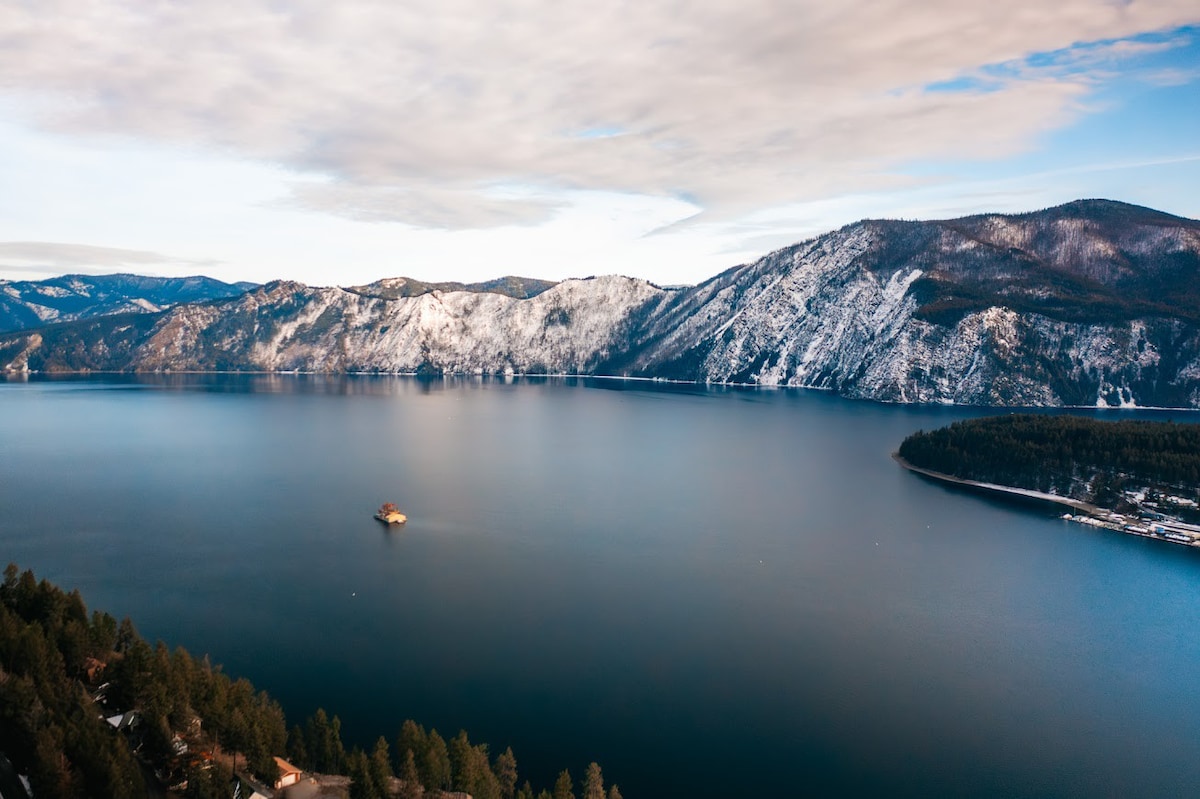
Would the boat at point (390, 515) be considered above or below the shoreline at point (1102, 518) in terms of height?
below

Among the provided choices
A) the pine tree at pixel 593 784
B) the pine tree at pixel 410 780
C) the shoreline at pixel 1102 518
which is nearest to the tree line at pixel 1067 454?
the shoreline at pixel 1102 518

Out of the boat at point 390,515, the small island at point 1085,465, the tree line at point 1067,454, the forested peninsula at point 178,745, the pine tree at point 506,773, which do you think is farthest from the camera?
the tree line at point 1067,454

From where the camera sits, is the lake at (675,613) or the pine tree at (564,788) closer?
the pine tree at (564,788)

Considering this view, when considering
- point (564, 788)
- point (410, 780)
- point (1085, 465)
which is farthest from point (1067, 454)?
point (410, 780)

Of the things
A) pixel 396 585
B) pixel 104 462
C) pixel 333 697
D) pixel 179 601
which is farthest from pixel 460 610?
pixel 104 462

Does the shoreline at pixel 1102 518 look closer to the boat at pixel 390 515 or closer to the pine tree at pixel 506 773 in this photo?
the boat at pixel 390 515

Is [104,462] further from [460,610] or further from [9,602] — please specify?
[460,610]
